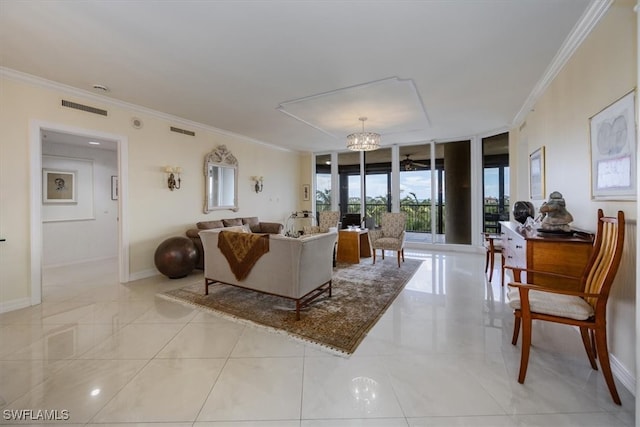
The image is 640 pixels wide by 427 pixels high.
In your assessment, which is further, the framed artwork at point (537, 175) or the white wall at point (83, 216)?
the white wall at point (83, 216)

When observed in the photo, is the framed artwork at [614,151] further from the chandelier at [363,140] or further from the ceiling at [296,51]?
the chandelier at [363,140]

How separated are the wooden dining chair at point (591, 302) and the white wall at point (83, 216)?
7.58 m

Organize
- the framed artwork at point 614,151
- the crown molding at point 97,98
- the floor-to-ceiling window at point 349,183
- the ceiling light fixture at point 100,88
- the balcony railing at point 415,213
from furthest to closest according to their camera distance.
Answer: the floor-to-ceiling window at point 349,183
the balcony railing at point 415,213
the ceiling light fixture at point 100,88
the crown molding at point 97,98
the framed artwork at point 614,151

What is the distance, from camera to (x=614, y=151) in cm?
199

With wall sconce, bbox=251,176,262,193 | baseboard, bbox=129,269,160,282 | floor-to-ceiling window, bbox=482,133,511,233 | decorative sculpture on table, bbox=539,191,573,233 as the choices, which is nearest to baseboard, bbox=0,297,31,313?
baseboard, bbox=129,269,160,282

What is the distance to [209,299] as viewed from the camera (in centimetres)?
344

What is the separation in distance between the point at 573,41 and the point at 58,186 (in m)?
8.40

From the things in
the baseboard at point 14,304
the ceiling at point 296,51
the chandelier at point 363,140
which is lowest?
the baseboard at point 14,304

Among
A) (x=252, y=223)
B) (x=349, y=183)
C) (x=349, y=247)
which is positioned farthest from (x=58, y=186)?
(x=349, y=183)

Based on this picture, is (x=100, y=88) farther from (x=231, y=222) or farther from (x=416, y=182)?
A: (x=416, y=182)

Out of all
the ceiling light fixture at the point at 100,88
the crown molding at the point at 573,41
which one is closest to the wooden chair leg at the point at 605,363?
the crown molding at the point at 573,41

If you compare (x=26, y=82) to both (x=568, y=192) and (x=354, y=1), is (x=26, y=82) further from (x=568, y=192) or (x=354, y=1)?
(x=568, y=192)

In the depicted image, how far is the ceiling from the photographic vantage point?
2150mm

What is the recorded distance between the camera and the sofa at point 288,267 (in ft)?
9.39
